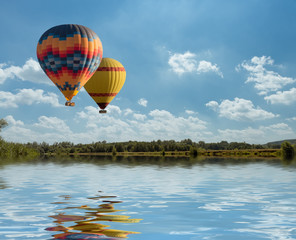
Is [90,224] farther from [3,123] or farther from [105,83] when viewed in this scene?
[3,123]

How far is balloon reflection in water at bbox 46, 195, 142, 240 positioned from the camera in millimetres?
15984

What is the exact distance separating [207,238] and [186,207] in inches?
303

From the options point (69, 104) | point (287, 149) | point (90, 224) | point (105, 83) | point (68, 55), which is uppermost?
point (68, 55)

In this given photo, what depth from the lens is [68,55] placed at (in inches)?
1988

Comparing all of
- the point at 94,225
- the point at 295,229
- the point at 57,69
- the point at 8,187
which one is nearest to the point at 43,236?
the point at 94,225

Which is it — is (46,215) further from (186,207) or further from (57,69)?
(57,69)

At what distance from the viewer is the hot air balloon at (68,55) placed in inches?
1989

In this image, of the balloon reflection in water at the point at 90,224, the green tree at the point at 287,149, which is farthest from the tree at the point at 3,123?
the balloon reflection in water at the point at 90,224

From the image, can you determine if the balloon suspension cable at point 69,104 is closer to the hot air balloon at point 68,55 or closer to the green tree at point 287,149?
the hot air balloon at point 68,55

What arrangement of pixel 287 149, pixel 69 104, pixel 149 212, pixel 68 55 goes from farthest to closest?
pixel 287 149 → pixel 69 104 → pixel 68 55 → pixel 149 212

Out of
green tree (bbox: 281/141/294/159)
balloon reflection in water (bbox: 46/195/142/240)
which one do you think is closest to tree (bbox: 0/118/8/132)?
green tree (bbox: 281/141/294/159)

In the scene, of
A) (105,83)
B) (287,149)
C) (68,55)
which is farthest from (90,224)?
(287,149)

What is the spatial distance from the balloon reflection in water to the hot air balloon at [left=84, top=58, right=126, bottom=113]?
1590 inches

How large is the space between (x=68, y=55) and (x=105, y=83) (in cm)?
1300
